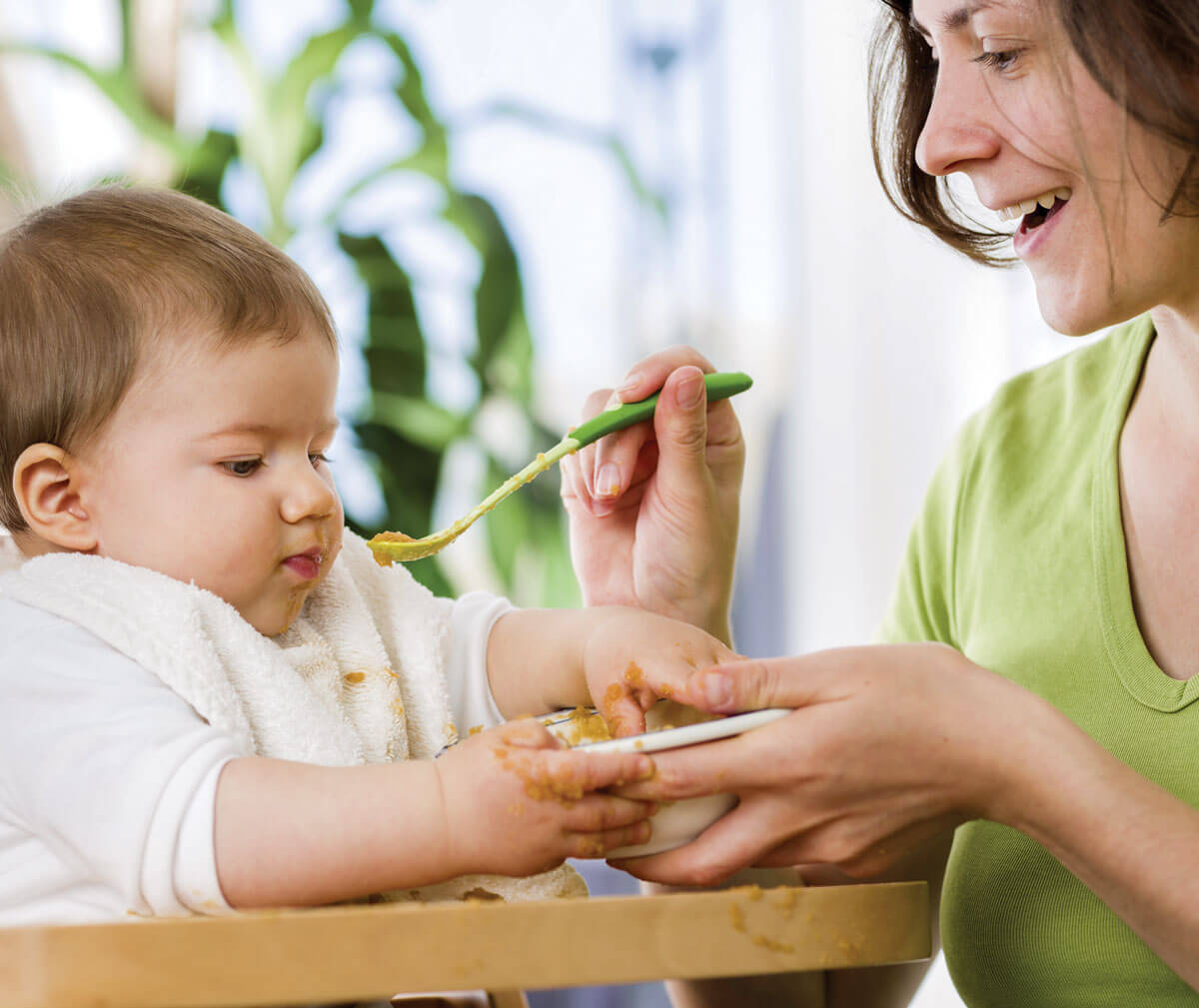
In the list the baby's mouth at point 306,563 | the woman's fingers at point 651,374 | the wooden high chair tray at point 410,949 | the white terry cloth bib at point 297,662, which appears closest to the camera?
the wooden high chair tray at point 410,949

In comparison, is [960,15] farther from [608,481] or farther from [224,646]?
[224,646]

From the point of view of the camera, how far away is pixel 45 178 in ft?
6.45

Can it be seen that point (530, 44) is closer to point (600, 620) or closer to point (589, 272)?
→ point (589, 272)

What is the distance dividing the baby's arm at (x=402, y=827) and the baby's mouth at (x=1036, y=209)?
0.58 m

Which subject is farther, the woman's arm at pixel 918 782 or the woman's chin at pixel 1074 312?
the woman's chin at pixel 1074 312

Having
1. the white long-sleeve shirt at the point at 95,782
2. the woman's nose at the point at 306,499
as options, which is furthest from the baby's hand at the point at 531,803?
the woman's nose at the point at 306,499

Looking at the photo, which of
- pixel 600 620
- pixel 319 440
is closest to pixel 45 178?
pixel 319 440

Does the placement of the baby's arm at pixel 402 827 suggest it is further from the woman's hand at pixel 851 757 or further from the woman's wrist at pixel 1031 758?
the woman's wrist at pixel 1031 758

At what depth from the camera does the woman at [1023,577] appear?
2.16 feet

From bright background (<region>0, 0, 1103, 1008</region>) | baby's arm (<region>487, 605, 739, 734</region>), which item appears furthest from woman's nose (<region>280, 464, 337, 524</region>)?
bright background (<region>0, 0, 1103, 1008</region>)

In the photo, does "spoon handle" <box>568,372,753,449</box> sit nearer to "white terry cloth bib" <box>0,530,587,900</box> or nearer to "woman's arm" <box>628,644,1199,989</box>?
"white terry cloth bib" <box>0,530,587,900</box>

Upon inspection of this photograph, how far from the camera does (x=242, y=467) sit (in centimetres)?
78

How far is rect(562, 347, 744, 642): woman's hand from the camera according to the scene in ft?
3.05

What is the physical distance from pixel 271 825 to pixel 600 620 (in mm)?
332
